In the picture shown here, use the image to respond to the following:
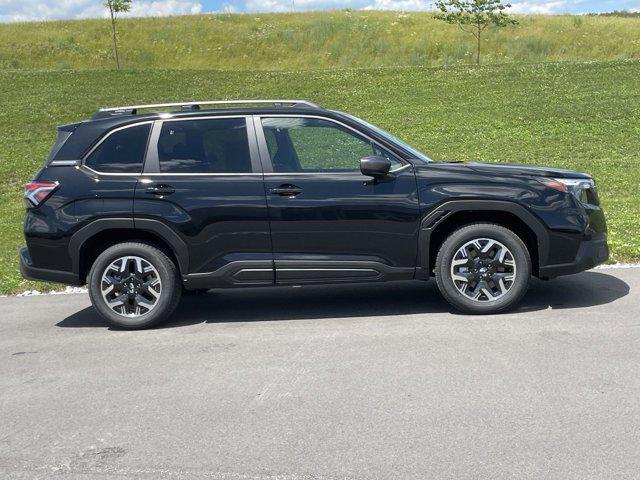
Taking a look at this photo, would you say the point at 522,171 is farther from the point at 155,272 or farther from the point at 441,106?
the point at 441,106

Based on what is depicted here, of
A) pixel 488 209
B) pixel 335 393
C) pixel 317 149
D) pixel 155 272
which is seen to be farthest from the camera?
pixel 317 149

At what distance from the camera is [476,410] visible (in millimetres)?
4559

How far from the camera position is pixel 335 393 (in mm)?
4957

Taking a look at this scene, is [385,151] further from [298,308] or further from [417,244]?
[298,308]

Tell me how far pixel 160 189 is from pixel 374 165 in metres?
1.75

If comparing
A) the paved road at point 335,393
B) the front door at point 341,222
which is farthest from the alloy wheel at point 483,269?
the front door at point 341,222

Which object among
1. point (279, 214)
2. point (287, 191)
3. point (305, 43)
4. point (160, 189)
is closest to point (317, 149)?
point (287, 191)

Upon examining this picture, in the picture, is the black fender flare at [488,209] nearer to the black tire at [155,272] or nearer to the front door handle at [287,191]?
the front door handle at [287,191]

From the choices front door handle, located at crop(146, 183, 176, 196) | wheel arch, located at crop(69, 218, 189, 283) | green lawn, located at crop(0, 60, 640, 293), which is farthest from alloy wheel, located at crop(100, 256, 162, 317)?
green lawn, located at crop(0, 60, 640, 293)

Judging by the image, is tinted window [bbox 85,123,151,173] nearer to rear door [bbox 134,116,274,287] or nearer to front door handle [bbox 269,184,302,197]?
rear door [bbox 134,116,274,287]

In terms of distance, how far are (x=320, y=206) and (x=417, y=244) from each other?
0.84m

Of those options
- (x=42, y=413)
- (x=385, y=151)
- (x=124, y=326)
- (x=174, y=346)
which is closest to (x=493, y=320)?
(x=385, y=151)

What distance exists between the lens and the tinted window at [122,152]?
6922 millimetres

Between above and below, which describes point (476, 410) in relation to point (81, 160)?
below
